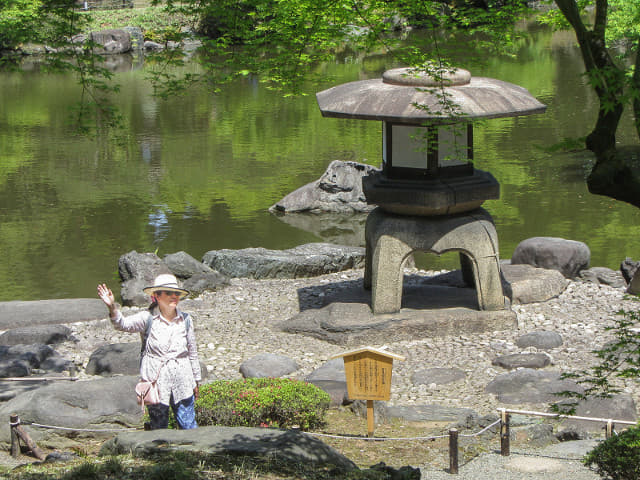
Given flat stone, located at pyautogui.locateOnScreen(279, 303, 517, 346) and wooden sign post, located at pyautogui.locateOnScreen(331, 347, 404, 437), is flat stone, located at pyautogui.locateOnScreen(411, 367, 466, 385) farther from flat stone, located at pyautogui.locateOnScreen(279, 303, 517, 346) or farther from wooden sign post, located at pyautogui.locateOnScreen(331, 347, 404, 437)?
wooden sign post, located at pyautogui.locateOnScreen(331, 347, 404, 437)

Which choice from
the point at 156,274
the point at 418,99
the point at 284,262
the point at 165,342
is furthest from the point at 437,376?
the point at 156,274

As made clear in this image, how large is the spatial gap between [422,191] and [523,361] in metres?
2.49

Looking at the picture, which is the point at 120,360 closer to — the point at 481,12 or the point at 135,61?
the point at 481,12

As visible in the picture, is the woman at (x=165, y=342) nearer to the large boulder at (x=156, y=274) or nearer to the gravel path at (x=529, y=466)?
the gravel path at (x=529, y=466)

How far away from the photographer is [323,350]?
1083 centimetres

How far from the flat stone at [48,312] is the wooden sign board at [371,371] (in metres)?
6.18

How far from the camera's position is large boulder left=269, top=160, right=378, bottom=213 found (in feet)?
64.0

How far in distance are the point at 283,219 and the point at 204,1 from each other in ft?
37.9

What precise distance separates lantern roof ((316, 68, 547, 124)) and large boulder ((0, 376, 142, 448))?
15.3 feet

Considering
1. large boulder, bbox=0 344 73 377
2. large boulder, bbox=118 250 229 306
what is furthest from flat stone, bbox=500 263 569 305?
large boulder, bbox=0 344 73 377

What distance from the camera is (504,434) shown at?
7.20m

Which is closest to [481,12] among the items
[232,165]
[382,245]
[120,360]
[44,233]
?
[382,245]

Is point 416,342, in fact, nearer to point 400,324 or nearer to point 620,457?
point 400,324

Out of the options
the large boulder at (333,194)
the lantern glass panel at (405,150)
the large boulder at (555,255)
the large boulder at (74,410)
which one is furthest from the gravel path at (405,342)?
the large boulder at (333,194)
